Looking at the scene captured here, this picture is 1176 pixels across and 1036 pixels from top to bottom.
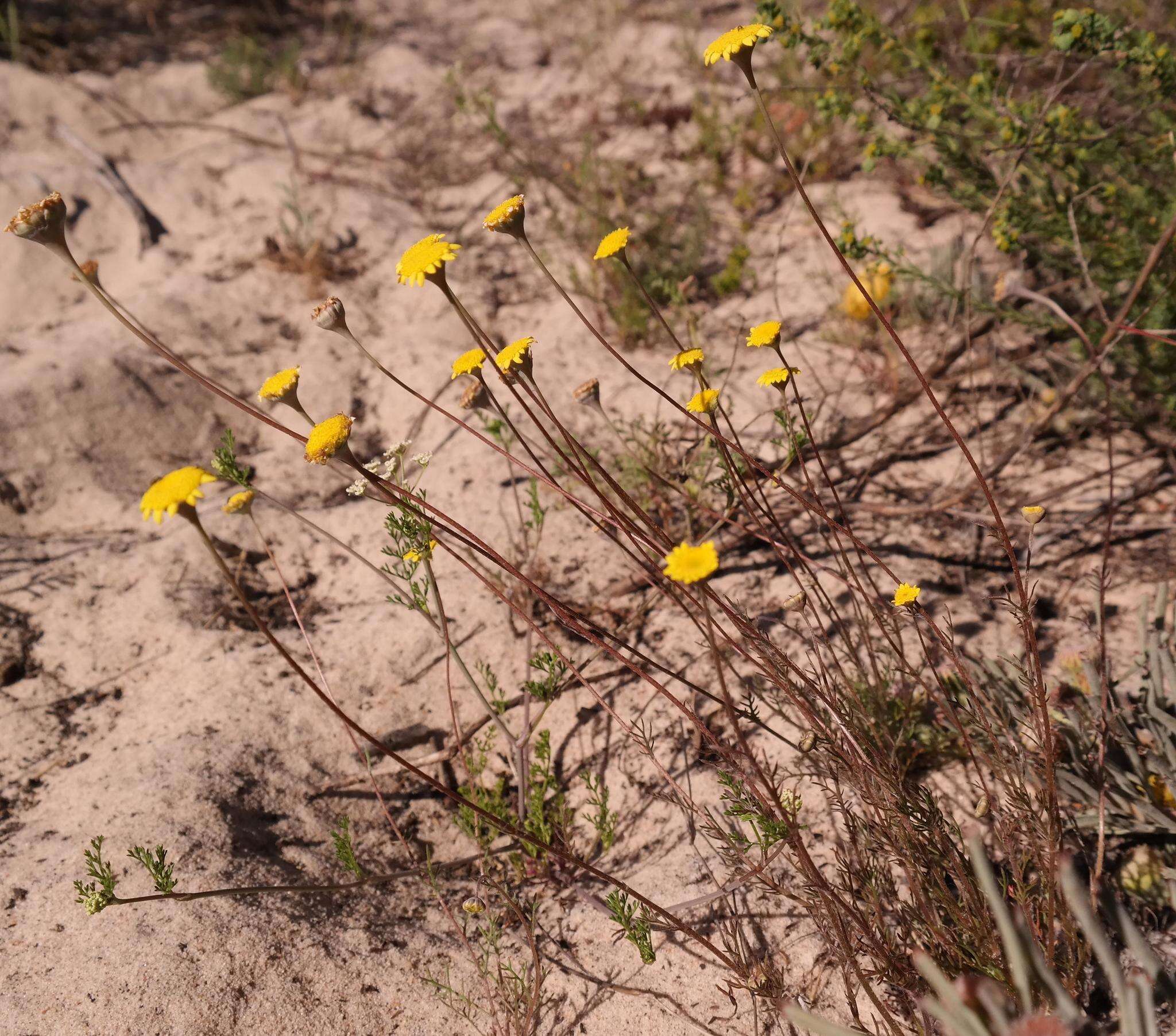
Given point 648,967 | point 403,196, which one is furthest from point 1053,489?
point 403,196

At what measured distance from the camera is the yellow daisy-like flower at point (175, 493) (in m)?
1.41

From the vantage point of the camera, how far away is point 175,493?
1421mm

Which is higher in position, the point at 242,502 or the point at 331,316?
the point at 331,316

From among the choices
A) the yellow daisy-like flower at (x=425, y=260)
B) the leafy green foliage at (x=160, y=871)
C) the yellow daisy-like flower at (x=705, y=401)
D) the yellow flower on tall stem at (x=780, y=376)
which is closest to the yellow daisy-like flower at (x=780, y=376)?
the yellow flower on tall stem at (x=780, y=376)

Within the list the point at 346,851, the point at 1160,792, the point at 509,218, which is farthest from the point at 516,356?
the point at 1160,792

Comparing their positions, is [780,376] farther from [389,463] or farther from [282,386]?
[282,386]

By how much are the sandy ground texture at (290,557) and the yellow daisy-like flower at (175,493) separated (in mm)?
974

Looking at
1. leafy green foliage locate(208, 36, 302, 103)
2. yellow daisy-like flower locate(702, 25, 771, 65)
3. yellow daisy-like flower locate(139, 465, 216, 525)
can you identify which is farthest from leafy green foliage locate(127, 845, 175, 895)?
leafy green foliage locate(208, 36, 302, 103)

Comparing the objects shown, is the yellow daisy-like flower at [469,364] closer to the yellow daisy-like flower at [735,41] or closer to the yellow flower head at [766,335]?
the yellow flower head at [766,335]

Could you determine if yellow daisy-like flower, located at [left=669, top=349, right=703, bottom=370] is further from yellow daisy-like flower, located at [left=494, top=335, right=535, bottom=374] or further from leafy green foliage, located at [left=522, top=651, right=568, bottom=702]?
leafy green foliage, located at [left=522, top=651, right=568, bottom=702]

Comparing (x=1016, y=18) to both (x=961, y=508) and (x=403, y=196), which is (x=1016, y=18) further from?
(x=403, y=196)

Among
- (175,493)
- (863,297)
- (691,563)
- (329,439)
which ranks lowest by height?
(691,563)

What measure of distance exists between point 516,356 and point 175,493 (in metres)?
0.72

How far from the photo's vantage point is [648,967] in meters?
1.86
